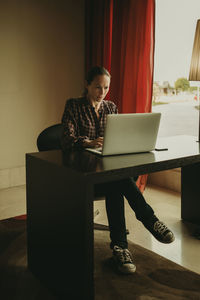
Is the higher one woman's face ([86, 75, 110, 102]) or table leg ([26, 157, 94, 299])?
woman's face ([86, 75, 110, 102])

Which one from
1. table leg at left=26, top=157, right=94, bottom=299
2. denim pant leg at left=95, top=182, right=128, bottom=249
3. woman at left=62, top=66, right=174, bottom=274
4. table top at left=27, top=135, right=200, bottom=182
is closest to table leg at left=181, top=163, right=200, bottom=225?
table top at left=27, top=135, right=200, bottom=182

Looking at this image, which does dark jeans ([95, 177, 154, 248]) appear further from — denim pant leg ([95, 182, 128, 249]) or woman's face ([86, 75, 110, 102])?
woman's face ([86, 75, 110, 102])

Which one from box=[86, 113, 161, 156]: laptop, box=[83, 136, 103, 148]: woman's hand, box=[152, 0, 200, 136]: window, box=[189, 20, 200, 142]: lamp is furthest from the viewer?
box=[152, 0, 200, 136]: window

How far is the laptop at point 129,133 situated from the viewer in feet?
5.47

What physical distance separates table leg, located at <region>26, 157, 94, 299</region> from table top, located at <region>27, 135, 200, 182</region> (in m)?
0.05

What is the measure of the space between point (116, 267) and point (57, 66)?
240 centimetres

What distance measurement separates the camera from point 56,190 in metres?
1.58

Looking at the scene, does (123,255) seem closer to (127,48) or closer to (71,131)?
(71,131)

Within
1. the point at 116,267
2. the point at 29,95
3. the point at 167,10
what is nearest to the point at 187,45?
the point at 167,10

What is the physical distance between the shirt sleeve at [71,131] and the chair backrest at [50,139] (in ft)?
0.56

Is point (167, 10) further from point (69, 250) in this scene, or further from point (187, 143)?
point (69, 250)

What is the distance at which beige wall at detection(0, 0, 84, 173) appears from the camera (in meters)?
3.39

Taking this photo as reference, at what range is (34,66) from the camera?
3.55m

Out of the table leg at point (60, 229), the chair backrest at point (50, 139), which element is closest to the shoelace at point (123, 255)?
the table leg at point (60, 229)
